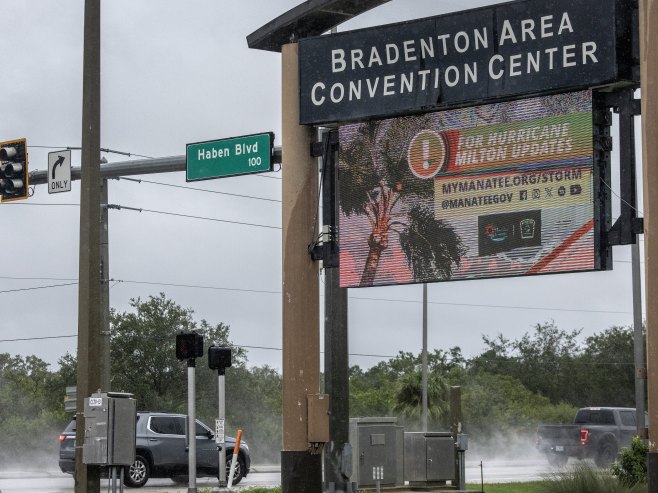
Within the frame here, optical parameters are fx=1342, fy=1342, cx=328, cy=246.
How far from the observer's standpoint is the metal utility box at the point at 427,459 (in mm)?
26969

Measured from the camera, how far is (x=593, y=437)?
3909 cm

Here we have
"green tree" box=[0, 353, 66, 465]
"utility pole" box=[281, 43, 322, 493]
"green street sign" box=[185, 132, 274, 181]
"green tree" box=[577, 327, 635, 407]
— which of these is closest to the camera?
"utility pole" box=[281, 43, 322, 493]

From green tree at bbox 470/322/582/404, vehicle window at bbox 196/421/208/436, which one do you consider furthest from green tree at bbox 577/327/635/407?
vehicle window at bbox 196/421/208/436

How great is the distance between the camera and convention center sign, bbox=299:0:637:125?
16562 millimetres

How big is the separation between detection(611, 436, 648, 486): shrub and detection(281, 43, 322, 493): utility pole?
7.03m

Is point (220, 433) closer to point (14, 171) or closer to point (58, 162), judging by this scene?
point (58, 162)

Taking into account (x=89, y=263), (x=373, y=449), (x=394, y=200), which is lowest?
(x=373, y=449)

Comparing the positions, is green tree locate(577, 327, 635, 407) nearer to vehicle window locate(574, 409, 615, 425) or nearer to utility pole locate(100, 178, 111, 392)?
vehicle window locate(574, 409, 615, 425)

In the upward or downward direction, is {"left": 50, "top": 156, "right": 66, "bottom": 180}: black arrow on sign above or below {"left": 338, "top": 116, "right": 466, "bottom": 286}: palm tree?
above

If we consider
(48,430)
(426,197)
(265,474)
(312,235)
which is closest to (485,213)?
(426,197)

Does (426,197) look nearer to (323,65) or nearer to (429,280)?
(429,280)

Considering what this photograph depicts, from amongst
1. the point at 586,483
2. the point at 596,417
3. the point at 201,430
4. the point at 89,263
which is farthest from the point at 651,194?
the point at 596,417

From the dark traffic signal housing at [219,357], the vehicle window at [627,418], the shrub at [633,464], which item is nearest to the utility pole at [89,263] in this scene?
the dark traffic signal housing at [219,357]

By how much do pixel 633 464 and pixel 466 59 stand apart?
999 centimetres
